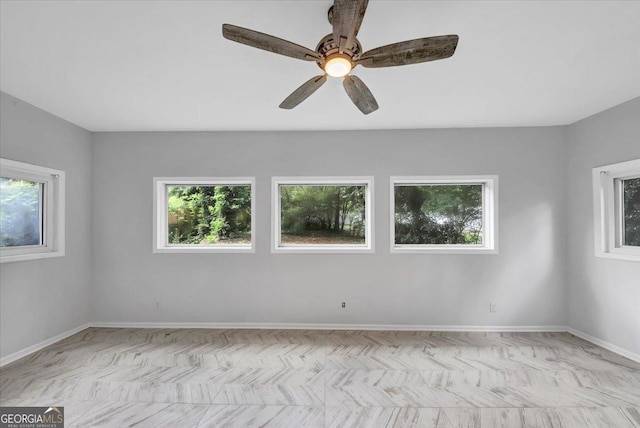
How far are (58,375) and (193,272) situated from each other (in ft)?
5.11

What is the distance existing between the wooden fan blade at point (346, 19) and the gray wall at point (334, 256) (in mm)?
2381

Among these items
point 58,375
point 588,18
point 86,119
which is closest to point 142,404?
point 58,375

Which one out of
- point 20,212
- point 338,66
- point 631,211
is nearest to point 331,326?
point 338,66

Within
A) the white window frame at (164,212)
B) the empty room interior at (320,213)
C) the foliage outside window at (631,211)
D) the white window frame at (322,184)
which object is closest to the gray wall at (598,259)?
the empty room interior at (320,213)

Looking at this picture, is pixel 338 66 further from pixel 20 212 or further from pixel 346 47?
pixel 20 212

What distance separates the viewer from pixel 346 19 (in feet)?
4.54

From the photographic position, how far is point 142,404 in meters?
2.29

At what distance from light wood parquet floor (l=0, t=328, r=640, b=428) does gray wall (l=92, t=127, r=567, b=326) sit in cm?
38

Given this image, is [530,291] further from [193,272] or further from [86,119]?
[86,119]

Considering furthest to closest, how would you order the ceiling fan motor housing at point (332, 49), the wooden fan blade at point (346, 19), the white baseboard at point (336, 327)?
the white baseboard at point (336, 327)
the ceiling fan motor housing at point (332, 49)
the wooden fan blade at point (346, 19)

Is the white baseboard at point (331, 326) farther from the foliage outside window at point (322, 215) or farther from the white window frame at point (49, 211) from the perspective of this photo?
the white window frame at point (49, 211)

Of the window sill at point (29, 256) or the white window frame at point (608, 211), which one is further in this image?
the white window frame at point (608, 211)

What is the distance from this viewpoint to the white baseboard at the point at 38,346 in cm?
288

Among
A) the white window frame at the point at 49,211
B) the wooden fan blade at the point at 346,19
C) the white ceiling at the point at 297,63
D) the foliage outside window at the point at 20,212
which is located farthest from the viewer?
the white window frame at the point at 49,211
